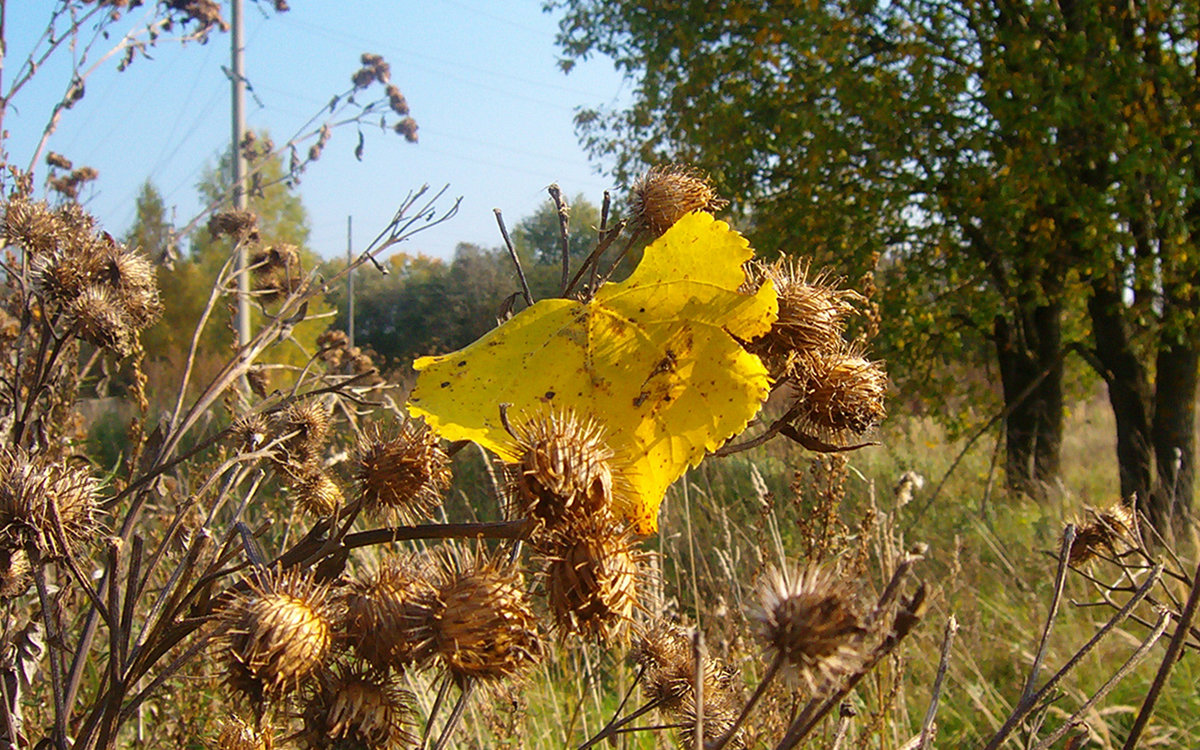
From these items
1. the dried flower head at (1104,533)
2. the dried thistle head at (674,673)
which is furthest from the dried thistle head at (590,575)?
the dried flower head at (1104,533)

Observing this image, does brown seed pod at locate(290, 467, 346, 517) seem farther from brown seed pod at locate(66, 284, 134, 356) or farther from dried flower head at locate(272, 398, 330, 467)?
brown seed pod at locate(66, 284, 134, 356)

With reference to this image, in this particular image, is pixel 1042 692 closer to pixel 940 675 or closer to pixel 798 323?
pixel 940 675

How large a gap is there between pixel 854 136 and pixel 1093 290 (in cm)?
183

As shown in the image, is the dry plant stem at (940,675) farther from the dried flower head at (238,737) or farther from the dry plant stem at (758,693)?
the dried flower head at (238,737)

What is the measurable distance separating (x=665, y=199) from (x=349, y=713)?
696 mm

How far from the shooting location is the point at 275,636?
0.61 metres

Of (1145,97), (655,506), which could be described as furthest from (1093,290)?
(655,506)

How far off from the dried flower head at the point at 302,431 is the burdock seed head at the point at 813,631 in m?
0.83

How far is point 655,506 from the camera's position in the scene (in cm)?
70

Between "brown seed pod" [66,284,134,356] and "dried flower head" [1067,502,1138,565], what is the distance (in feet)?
5.06

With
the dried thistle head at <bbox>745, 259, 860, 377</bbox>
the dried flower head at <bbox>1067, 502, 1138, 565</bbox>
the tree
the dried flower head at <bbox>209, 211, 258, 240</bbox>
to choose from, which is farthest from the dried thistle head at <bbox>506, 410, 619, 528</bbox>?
the tree

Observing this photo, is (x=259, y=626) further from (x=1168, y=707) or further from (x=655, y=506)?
(x=1168, y=707)

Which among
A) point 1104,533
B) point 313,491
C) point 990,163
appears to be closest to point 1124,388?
point 990,163

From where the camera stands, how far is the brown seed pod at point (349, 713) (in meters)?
0.64
